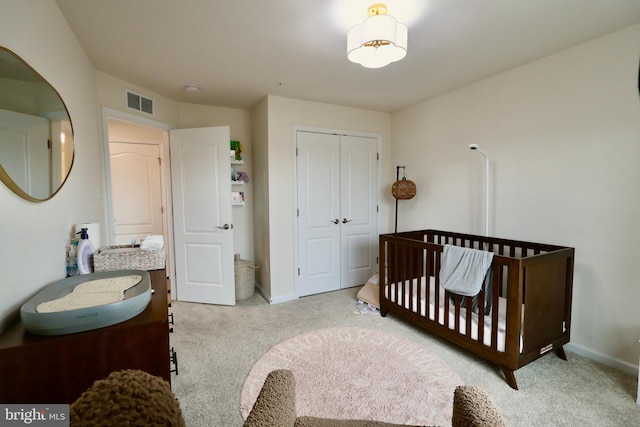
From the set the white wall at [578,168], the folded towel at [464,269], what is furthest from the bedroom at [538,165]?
the folded towel at [464,269]

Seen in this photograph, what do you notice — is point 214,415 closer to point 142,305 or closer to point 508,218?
point 142,305

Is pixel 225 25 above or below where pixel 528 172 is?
above

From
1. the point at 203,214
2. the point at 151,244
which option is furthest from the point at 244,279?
the point at 151,244

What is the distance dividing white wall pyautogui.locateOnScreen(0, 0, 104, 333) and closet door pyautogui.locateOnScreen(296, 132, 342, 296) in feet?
6.28

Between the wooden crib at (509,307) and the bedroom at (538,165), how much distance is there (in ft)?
0.75

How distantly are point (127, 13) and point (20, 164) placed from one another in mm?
1130

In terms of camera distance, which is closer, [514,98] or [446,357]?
[446,357]

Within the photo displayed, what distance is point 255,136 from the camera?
11.6 ft

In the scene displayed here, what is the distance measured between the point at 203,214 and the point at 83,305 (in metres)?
2.23

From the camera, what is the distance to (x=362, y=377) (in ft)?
6.26

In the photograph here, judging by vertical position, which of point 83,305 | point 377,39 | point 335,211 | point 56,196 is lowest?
point 83,305

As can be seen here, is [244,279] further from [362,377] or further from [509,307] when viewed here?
[509,307]

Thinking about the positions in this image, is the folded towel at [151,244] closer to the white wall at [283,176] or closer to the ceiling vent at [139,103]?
the white wall at [283,176]

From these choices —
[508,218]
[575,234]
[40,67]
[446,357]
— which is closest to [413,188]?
[508,218]
